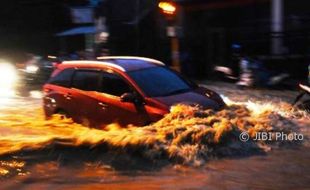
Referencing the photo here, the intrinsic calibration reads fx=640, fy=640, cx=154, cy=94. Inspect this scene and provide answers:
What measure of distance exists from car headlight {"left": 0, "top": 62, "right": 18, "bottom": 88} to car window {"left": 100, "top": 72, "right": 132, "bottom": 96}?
15.6 meters

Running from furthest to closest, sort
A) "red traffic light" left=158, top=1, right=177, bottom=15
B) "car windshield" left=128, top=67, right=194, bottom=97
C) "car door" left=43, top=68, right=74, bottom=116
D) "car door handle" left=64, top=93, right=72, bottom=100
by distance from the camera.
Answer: "red traffic light" left=158, top=1, right=177, bottom=15 < "car door" left=43, top=68, right=74, bottom=116 < "car door handle" left=64, top=93, right=72, bottom=100 < "car windshield" left=128, top=67, right=194, bottom=97

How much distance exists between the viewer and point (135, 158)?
8562mm

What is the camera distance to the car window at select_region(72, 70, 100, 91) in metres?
11.1

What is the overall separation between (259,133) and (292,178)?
1.96 meters

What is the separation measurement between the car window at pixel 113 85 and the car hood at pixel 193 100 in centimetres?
74

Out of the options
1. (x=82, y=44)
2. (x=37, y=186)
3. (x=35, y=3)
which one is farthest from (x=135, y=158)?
(x=35, y=3)

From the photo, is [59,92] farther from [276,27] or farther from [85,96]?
[276,27]

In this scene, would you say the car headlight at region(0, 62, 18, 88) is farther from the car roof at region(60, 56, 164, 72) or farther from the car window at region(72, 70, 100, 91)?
the car roof at region(60, 56, 164, 72)

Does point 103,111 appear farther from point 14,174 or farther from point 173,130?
point 14,174

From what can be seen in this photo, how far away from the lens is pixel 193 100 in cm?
1023

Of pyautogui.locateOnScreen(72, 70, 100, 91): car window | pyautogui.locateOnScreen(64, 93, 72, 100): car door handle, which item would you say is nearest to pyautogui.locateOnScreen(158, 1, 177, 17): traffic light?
pyautogui.locateOnScreen(72, 70, 100, 91): car window

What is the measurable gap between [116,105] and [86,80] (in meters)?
1.23

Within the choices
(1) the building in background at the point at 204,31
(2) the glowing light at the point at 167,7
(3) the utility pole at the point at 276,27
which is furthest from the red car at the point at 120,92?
(3) the utility pole at the point at 276,27

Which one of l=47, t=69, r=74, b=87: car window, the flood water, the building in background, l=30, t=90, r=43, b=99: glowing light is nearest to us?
the flood water
